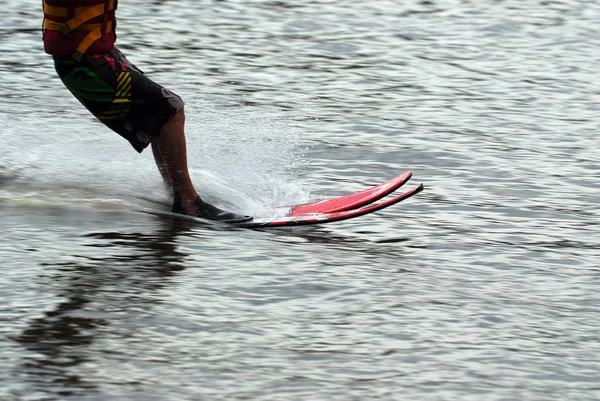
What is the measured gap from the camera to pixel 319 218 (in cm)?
638

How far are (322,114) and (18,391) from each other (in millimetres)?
5188

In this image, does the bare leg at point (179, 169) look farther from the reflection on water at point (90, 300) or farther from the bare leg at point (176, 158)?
the reflection on water at point (90, 300)

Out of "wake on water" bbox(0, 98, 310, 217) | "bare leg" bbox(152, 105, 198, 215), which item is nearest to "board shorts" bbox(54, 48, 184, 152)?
"bare leg" bbox(152, 105, 198, 215)

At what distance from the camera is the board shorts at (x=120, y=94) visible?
6234mm

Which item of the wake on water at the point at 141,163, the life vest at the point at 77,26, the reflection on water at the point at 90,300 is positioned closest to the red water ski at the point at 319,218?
the wake on water at the point at 141,163

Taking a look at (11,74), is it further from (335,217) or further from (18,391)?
(18,391)

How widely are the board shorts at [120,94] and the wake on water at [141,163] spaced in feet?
1.46

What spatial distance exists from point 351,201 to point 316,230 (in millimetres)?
280

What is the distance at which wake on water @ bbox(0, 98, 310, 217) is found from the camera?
22.3 ft

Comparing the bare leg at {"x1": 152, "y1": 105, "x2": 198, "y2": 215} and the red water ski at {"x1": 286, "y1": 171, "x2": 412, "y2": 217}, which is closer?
the bare leg at {"x1": 152, "y1": 105, "x2": 198, "y2": 215}

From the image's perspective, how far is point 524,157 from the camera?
7.94 m

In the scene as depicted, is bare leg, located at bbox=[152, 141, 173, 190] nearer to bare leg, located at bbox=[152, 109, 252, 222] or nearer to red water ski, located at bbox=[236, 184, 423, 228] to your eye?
bare leg, located at bbox=[152, 109, 252, 222]

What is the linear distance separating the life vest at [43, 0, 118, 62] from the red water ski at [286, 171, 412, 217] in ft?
4.49

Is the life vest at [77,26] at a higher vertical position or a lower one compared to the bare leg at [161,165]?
higher
